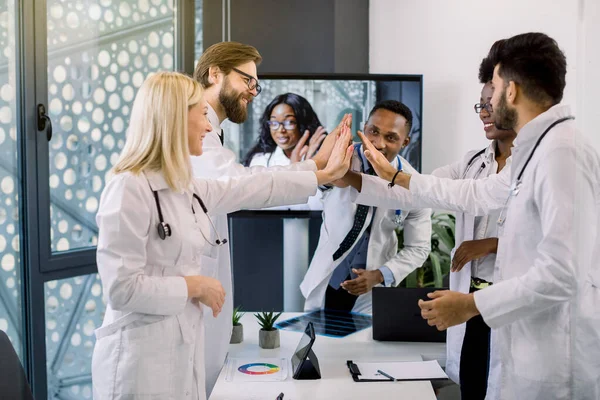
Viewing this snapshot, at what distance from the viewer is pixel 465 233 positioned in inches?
104

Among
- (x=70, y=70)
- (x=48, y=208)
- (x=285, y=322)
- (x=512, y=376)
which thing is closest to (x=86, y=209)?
(x=48, y=208)

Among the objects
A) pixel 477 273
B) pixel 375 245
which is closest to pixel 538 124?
pixel 477 273

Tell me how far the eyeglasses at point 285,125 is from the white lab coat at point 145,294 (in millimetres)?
2243

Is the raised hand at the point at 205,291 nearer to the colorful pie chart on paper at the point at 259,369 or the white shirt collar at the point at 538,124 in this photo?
the colorful pie chart on paper at the point at 259,369

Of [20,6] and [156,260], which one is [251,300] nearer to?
[20,6]

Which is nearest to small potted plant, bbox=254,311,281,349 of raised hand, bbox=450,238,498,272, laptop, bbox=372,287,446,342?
laptop, bbox=372,287,446,342

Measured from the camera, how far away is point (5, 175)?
3289mm

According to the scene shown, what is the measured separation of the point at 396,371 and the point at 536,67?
1109 millimetres

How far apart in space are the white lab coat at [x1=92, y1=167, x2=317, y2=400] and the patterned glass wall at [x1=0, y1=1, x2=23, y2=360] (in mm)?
1695

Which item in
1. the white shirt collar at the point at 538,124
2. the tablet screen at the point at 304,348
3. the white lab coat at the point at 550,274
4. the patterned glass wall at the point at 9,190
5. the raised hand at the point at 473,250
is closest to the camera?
the white lab coat at the point at 550,274

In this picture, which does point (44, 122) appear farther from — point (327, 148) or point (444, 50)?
point (444, 50)

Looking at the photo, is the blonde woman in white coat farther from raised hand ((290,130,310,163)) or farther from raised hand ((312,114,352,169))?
raised hand ((290,130,310,163))

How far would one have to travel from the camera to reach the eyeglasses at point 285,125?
414cm

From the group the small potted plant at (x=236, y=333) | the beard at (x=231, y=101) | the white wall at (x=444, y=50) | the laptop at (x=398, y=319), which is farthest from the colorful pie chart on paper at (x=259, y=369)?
the white wall at (x=444, y=50)
